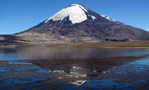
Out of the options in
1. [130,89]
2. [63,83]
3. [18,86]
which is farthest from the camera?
[63,83]

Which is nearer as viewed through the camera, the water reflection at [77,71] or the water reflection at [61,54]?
the water reflection at [77,71]

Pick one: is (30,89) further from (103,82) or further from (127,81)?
(127,81)

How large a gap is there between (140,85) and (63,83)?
8.16 m

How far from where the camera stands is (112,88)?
2133cm

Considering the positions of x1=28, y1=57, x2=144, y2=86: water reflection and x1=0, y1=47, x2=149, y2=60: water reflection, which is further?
x1=0, y1=47, x2=149, y2=60: water reflection

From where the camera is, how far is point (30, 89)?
21109 millimetres

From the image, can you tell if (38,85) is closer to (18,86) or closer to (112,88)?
(18,86)

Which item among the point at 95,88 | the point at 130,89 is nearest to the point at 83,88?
the point at 95,88

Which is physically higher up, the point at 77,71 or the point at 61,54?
the point at 61,54

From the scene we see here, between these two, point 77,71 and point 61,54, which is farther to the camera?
point 61,54

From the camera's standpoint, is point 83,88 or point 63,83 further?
point 63,83

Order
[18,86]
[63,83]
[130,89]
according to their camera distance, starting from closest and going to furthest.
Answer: [130,89] < [18,86] < [63,83]

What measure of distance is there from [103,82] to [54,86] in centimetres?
564

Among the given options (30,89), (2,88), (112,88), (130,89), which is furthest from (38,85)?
(130,89)
